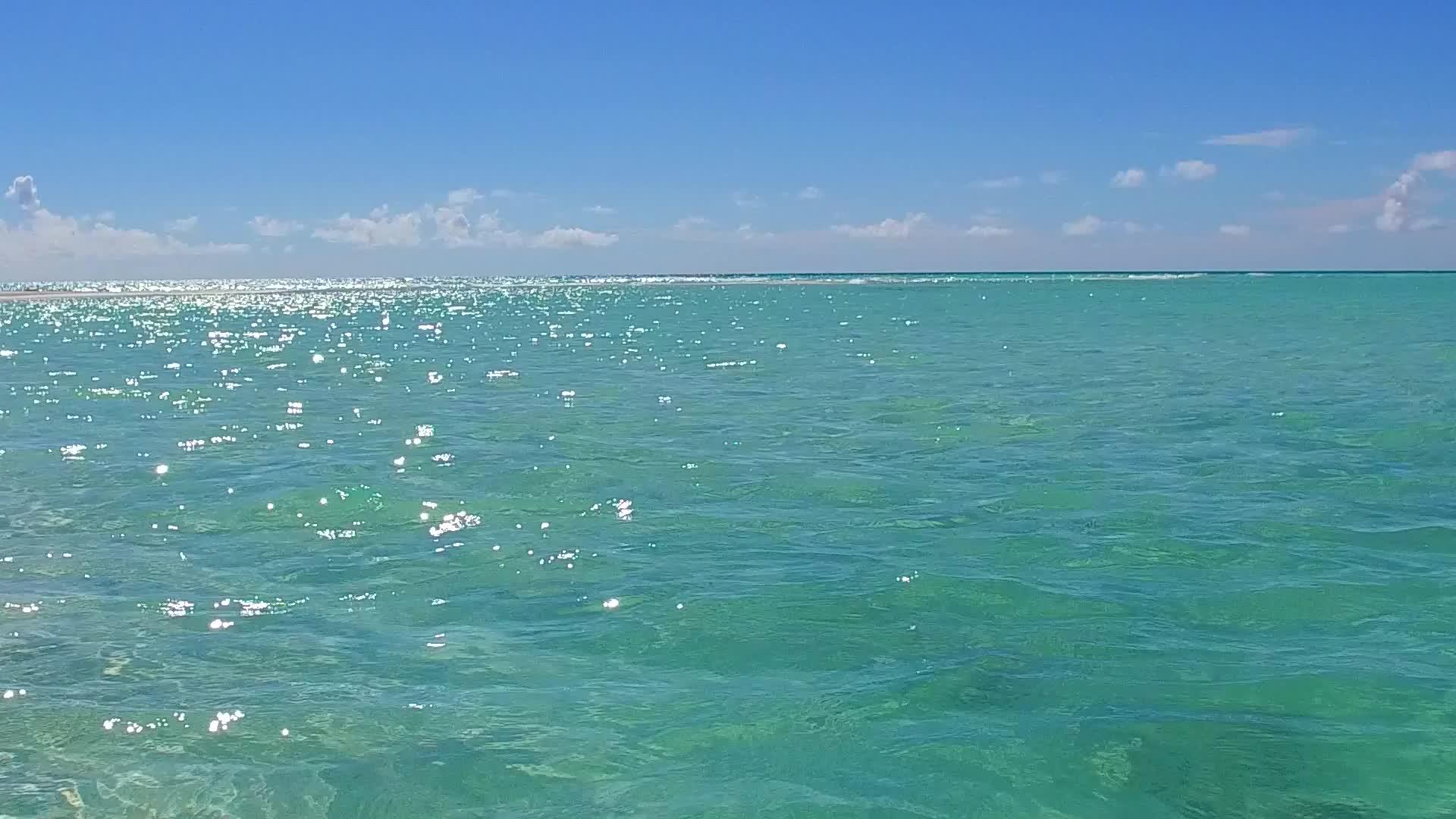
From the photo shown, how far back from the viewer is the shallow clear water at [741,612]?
361 inches

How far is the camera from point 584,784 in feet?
29.9

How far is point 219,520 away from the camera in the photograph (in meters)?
18.1

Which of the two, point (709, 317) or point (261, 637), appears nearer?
point (261, 637)

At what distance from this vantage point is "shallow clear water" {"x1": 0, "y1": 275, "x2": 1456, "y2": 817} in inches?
361

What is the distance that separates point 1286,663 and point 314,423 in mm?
25779

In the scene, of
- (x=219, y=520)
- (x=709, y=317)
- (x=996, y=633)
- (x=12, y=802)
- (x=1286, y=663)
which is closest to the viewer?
(x=12, y=802)

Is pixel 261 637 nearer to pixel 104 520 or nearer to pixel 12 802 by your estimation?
pixel 12 802

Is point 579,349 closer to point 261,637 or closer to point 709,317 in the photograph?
point 709,317

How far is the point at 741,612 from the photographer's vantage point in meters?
13.2

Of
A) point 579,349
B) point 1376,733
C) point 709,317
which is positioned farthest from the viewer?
point 709,317

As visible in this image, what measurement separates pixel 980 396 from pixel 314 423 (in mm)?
18820

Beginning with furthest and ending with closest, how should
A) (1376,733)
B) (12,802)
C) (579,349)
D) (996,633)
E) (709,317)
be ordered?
(709,317) < (579,349) < (996,633) < (1376,733) < (12,802)

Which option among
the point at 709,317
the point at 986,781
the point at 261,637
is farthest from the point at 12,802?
the point at 709,317

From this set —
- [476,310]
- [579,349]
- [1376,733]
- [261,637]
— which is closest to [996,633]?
[1376,733]
